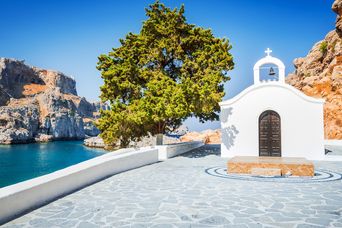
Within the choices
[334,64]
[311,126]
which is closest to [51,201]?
[311,126]

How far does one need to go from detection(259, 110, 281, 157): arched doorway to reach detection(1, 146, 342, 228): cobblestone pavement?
6953 mm

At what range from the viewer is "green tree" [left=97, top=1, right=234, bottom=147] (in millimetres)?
15594

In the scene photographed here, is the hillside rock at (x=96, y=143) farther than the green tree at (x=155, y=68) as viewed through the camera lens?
Yes

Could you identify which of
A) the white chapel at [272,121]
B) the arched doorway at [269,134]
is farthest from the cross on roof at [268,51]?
the arched doorway at [269,134]

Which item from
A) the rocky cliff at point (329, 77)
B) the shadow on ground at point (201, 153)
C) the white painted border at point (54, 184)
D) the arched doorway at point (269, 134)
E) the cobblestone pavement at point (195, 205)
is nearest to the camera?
the cobblestone pavement at point (195, 205)

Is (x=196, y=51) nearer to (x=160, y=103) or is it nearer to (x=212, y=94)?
(x=212, y=94)

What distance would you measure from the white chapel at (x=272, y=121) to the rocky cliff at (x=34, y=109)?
90.6m

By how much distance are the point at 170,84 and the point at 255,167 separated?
6899mm

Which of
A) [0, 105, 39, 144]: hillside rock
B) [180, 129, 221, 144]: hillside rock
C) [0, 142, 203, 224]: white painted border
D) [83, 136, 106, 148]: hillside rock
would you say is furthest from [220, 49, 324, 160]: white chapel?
[0, 105, 39, 144]: hillside rock

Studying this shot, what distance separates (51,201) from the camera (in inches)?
265

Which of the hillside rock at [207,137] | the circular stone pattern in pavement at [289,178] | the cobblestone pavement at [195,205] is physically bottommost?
the cobblestone pavement at [195,205]

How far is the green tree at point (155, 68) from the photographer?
15594mm

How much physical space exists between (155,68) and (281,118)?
8.14 metres

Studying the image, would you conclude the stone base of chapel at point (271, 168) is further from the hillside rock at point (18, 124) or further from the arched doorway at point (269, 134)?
the hillside rock at point (18, 124)
